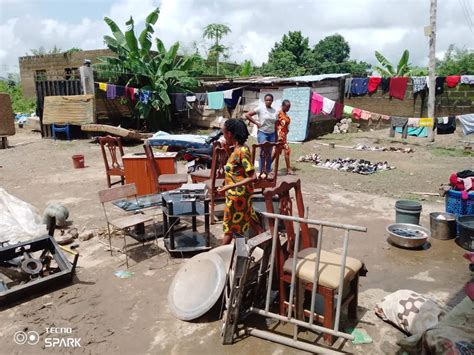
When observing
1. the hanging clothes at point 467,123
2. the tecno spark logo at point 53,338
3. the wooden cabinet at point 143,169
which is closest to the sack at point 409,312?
the tecno spark logo at point 53,338

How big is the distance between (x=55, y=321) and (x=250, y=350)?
197 cm

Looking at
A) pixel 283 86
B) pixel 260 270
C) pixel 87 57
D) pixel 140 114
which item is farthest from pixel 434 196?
pixel 87 57

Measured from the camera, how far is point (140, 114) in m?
16.0

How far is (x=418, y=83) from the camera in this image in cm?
1568

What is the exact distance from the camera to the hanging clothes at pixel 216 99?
1693 cm

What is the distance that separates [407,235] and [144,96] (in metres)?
12.7

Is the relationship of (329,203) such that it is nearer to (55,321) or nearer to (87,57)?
(55,321)

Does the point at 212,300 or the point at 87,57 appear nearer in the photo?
the point at 212,300

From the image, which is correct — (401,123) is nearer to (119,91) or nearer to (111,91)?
(119,91)

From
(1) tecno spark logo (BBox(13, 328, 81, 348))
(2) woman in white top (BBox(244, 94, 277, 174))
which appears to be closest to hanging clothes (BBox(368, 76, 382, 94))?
(2) woman in white top (BBox(244, 94, 277, 174))

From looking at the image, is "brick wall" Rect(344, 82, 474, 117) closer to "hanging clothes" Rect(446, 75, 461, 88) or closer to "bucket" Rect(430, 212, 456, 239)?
"hanging clothes" Rect(446, 75, 461, 88)

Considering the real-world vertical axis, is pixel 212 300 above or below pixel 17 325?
above

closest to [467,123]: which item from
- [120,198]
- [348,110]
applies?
[348,110]

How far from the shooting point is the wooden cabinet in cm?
724
